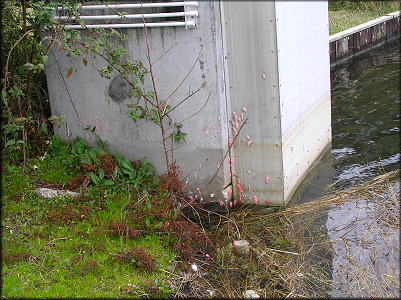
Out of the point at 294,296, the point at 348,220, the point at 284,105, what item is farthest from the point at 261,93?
the point at 294,296

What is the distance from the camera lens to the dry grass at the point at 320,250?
4848mm

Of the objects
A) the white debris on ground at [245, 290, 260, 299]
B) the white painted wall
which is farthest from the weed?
the white painted wall

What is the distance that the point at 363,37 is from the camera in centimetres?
1645

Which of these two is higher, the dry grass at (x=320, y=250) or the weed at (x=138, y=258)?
the weed at (x=138, y=258)

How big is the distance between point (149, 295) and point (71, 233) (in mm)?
1305

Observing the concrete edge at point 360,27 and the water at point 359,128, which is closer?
the water at point 359,128

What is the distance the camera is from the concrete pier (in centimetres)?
598

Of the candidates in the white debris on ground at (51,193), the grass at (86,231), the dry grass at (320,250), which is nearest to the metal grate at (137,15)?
the grass at (86,231)

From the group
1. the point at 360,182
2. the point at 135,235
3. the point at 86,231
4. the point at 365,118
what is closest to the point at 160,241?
the point at 135,235

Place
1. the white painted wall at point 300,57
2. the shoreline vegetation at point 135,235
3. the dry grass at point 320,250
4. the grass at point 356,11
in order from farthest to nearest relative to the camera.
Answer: the grass at point 356,11
the white painted wall at point 300,57
the dry grass at point 320,250
the shoreline vegetation at point 135,235

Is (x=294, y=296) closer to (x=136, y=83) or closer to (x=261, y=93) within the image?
(x=261, y=93)

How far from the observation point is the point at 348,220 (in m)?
6.11

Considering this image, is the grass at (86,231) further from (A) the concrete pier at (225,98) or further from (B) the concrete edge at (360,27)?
(B) the concrete edge at (360,27)

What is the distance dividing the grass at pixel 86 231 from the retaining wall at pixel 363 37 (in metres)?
10.0
